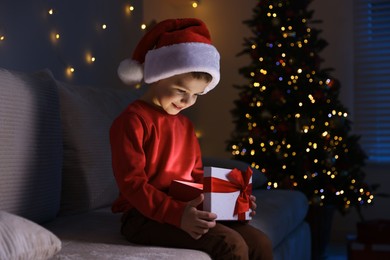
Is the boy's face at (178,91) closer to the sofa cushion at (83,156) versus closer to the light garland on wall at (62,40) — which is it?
the sofa cushion at (83,156)

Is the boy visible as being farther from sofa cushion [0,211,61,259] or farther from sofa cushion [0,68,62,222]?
sofa cushion [0,211,61,259]

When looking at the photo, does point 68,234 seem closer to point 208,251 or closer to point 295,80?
point 208,251

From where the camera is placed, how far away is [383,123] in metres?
4.66

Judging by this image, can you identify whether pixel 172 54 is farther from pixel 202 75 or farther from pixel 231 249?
pixel 231 249

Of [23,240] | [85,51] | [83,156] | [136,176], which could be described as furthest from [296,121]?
[23,240]

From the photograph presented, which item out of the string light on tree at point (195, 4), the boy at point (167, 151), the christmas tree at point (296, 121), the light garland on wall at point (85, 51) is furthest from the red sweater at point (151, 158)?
the string light on tree at point (195, 4)

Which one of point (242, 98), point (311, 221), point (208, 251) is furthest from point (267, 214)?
point (242, 98)

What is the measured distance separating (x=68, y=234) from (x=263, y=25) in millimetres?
2678

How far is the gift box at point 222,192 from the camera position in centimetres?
166

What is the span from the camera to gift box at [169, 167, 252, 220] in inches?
65.3

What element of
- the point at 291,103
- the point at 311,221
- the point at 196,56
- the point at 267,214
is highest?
the point at 196,56

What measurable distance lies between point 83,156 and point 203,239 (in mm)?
803

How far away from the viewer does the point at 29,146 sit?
196 centimetres

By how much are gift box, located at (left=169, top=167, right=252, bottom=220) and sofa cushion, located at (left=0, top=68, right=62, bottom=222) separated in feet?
1.60
